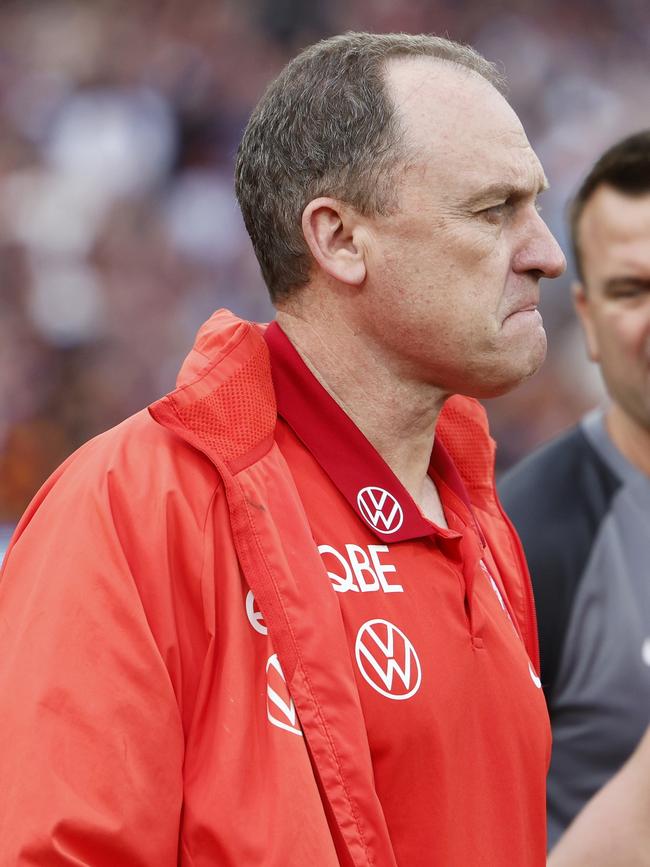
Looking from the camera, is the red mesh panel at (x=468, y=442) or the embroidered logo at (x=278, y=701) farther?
the red mesh panel at (x=468, y=442)

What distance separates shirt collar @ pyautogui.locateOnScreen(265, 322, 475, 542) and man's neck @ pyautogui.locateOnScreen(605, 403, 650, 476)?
1200 mm

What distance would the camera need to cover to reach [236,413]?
1564 mm

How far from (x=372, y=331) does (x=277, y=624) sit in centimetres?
46

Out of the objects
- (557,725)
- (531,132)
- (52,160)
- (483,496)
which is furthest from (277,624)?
(531,132)

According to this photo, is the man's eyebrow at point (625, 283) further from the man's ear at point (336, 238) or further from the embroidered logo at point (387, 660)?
the embroidered logo at point (387, 660)

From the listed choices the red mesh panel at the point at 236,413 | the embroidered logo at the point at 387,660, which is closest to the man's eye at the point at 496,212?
the red mesh panel at the point at 236,413

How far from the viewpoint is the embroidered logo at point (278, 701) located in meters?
1.41

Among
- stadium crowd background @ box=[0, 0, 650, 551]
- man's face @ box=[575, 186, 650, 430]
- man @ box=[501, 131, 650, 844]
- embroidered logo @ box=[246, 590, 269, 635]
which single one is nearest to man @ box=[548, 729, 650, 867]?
man @ box=[501, 131, 650, 844]

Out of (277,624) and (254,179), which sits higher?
(254,179)

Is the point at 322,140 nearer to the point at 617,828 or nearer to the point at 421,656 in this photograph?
the point at 421,656

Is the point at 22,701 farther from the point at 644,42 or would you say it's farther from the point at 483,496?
the point at 644,42

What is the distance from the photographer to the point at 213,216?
5891mm

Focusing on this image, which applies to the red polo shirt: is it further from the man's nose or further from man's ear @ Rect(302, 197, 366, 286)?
the man's nose

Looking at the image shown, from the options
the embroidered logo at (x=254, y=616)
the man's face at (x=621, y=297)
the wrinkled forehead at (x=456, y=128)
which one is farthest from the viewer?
the man's face at (x=621, y=297)
